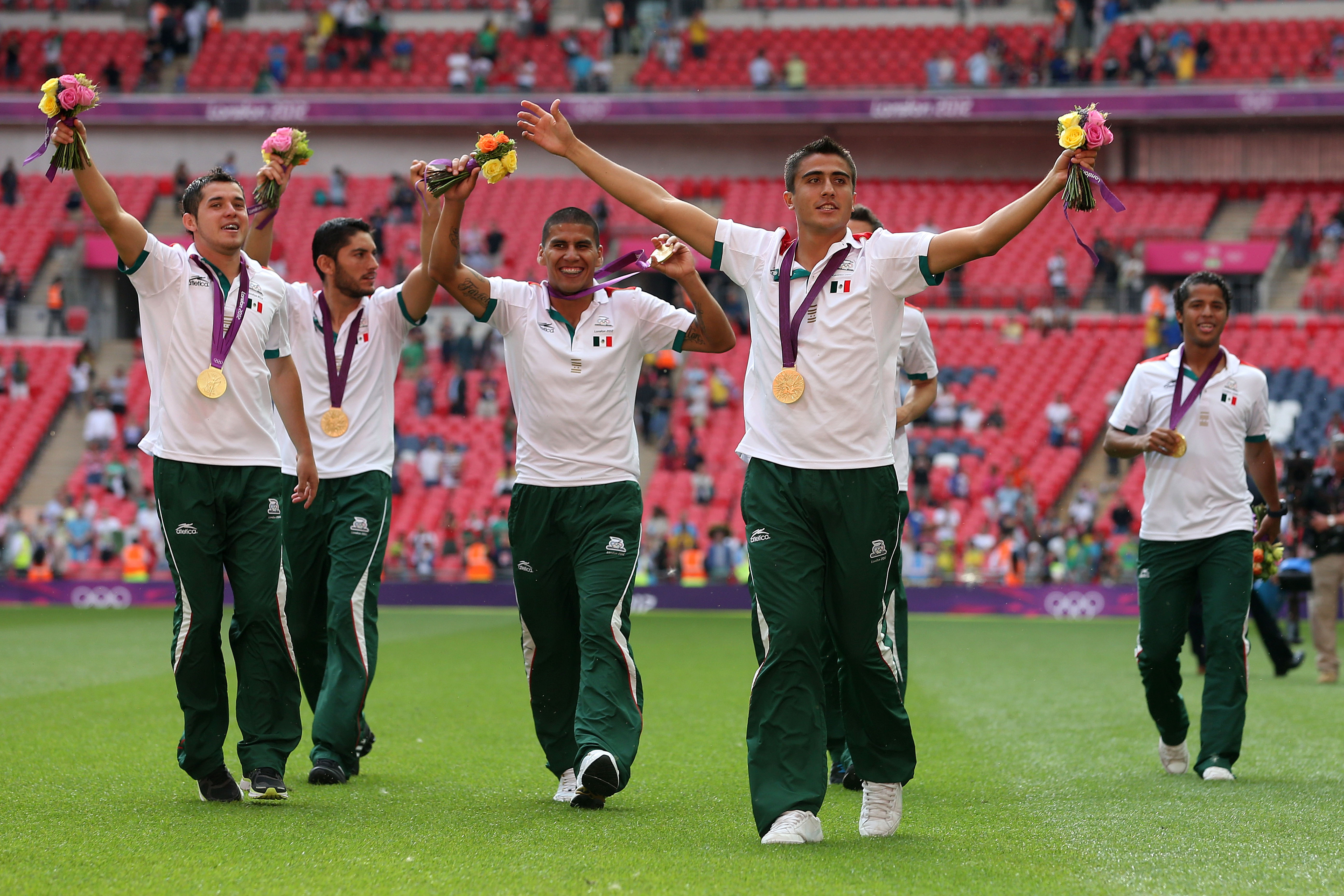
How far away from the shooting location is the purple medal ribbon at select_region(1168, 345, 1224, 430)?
764 cm

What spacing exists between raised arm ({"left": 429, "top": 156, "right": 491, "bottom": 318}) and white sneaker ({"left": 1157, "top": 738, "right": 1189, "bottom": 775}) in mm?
4073

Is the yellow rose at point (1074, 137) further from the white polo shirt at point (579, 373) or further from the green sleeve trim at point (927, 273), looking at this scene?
the white polo shirt at point (579, 373)

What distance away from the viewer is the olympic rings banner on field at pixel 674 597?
21.9 metres

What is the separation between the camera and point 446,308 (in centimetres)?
3231

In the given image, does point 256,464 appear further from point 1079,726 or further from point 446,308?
point 446,308

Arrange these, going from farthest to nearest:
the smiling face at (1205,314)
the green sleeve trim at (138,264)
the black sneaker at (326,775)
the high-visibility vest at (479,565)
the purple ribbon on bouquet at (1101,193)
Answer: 1. the high-visibility vest at (479,565)
2. the smiling face at (1205,314)
3. the black sneaker at (326,775)
4. the green sleeve trim at (138,264)
5. the purple ribbon on bouquet at (1101,193)

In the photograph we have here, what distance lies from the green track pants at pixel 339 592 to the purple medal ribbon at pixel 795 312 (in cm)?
263

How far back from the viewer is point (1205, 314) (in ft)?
24.9

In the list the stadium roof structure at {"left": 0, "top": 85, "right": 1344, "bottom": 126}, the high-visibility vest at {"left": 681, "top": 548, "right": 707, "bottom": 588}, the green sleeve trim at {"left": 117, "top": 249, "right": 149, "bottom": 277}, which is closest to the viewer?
the green sleeve trim at {"left": 117, "top": 249, "right": 149, "bottom": 277}

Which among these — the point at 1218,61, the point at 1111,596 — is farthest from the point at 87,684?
the point at 1218,61

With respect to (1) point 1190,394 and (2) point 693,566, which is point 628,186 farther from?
(2) point 693,566

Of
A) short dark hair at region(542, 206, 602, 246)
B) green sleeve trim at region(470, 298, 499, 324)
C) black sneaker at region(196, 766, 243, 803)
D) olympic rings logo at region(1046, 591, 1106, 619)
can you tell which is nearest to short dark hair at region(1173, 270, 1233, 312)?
short dark hair at region(542, 206, 602, 246)

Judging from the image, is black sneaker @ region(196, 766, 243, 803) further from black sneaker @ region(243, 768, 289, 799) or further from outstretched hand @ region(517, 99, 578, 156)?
outstretched hand @ region(517, 99, 578, 156)

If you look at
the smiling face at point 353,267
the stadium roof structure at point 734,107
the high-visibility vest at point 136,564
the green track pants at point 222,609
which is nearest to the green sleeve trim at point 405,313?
the smiling face at point 353,267
